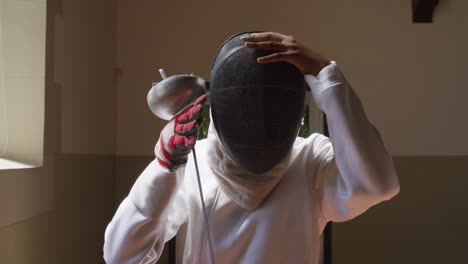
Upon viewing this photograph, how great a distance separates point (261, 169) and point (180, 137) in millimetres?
176

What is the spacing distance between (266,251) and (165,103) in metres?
0.36

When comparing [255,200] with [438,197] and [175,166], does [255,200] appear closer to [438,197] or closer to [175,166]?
[175,166]

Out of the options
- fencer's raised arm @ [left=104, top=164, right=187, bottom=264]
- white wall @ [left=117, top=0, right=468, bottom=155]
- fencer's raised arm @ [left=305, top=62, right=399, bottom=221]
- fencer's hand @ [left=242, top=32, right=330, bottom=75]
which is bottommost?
fencer's raised arm @ [left=104, top=164, right=187, bottom=264]

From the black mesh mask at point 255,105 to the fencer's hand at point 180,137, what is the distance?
0.06 m

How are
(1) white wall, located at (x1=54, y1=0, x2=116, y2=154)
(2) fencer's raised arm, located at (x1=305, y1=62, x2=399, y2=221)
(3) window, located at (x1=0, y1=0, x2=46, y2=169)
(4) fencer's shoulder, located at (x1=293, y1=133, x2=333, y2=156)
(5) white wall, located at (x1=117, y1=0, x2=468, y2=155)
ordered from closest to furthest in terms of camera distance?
(2) fencer's raised arm, located at (x1=305, y1=62, x2=399, y2=221) < (4) fencer's shoulder, located at (x1=293, y1=133, x2=333, y2=156) < (3) window, located at (x1=0, y1=0, x2=46, y2=169) < (1) white wall, located at (x1=54, y1=0, x2=116, y2=154) < (5) white wall, located at (x1=117, y1=0, x2=468, y2=155)

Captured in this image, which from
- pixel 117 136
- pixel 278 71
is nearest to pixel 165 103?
pixel 278 71

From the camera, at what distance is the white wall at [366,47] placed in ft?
7.84

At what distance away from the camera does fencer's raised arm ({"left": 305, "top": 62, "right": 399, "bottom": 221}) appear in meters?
0.80

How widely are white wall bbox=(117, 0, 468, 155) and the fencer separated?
1.52 m

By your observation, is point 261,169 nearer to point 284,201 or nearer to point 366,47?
point 284,201

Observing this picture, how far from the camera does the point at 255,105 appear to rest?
83cm

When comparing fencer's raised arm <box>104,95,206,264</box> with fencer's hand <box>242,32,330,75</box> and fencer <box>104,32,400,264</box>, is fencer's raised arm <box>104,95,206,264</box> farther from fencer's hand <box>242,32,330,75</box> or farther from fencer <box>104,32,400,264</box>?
fencer's hand <box>242,32,330,75</box>

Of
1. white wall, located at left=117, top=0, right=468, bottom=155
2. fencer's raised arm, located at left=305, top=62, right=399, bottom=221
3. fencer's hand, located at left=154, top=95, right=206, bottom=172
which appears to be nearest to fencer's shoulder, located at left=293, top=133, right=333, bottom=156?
fencer's raised arm, located at left=305, top=62, right=399, bottom=221

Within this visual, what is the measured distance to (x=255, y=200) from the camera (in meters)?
0.90
